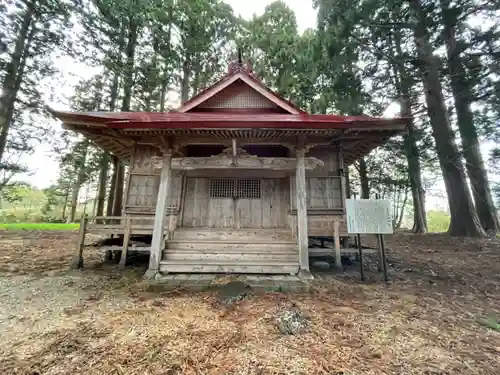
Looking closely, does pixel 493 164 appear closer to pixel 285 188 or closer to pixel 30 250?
pixel 285 188

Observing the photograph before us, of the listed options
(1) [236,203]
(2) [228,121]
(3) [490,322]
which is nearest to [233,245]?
(1) [236,203]

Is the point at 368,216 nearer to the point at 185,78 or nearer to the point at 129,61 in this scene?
the point at 129,61

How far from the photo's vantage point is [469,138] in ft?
25.2

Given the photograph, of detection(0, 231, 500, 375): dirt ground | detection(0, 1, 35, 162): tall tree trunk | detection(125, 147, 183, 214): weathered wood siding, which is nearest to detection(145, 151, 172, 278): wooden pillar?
detection(0, 231, 500, 375): dirt ground

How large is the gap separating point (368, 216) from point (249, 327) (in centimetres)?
340

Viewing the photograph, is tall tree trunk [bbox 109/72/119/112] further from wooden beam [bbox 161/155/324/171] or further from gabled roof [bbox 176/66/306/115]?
wooden beam [bbox 161/155/324/171]

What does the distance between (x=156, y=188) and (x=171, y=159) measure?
203 cm

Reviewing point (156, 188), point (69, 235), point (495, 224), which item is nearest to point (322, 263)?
point (156, 188)

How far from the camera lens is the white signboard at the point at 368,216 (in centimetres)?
506

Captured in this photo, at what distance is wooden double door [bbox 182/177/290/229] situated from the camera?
7137mm

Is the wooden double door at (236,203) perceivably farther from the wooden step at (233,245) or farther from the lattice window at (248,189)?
the wooden step at (233,245)

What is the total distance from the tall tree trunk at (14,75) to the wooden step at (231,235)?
26.2 feet

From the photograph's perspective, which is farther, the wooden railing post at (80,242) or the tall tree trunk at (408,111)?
the tall tree trunk at (408,111)

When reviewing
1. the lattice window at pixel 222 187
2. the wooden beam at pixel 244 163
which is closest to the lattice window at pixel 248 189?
the lattice window at pixel 222 187
